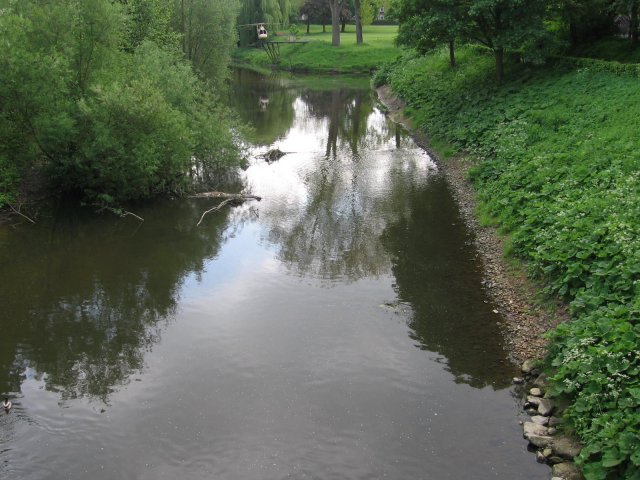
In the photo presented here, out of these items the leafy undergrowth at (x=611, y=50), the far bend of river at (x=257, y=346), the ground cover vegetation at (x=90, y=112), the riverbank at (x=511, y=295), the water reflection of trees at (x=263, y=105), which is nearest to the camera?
the far bend of river at (x=257, y=346)

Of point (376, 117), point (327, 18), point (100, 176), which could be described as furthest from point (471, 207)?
point (327, 18)

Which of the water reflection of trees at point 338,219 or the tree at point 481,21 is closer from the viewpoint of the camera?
the water reflection of trees at point 338,219

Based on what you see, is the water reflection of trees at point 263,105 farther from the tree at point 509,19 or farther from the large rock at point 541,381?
the large rock at point 541,381

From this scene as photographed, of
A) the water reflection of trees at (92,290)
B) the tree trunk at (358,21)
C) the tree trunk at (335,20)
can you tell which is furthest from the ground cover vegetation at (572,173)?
the tree trunk at (335,20)

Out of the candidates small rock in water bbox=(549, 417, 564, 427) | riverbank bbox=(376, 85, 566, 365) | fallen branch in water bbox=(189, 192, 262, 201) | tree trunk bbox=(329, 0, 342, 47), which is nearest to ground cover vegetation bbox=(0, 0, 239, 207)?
fallen branch in water bbox=(189, 192, 262, 201)

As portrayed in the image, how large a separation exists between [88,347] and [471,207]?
14.6m

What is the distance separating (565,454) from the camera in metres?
10.1

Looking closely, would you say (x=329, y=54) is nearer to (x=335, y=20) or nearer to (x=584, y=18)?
(x=335, y=20)

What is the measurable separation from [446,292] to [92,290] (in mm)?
10364

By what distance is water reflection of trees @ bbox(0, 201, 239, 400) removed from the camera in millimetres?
13578

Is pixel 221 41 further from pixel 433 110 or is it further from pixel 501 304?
pixel 501 304

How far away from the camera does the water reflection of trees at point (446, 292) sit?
43.9 feet

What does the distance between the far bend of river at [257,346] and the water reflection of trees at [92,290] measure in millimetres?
62

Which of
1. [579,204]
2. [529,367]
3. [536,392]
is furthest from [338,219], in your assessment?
[536,392]
